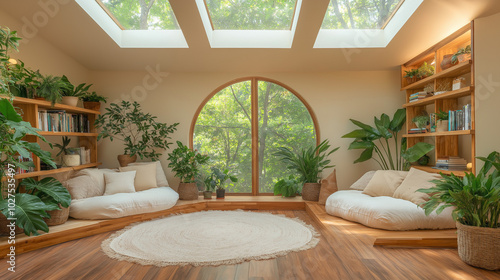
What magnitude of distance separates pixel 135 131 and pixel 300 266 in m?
3.98

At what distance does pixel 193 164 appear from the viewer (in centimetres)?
514

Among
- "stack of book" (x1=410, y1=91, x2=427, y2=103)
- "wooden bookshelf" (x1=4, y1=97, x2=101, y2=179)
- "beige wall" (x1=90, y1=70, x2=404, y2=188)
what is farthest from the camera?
"beige wall" (x1=90, y1=70, x2=404, y2=188)

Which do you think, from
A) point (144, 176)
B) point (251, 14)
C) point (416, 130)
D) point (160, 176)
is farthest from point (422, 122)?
point (144, 176)

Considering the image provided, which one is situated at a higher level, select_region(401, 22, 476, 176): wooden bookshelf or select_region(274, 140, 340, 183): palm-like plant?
select_region(401, 22, 476, 176): wooden bookshelf

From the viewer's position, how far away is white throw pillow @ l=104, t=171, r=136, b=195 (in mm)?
4484

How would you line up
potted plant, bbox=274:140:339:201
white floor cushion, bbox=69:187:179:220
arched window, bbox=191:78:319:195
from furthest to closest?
arched window, bbox=191:78:319:195 → potted plant, bbox=274:140:339:201 → white floor cushion, bbox=69:187:179:220

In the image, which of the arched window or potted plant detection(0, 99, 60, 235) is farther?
the arched window

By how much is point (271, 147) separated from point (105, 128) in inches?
111

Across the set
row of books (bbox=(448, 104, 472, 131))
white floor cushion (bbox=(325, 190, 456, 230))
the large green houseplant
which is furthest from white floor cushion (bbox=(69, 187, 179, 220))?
row of books (bbox=(448, 104, 472, 131))

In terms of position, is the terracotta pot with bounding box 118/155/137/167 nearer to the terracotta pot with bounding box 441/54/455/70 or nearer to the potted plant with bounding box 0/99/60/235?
the potted plant with bounding box 0/99/60/235

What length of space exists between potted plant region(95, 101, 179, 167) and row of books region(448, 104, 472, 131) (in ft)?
13.1

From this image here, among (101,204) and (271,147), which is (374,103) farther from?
(101,204)

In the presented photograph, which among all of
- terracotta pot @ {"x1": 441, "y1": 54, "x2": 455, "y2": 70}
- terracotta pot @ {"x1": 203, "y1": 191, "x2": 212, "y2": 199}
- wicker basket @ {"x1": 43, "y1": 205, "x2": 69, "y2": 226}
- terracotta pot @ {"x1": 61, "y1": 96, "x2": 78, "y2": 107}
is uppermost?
terracotta pot @ {"x1": 441, "y1": 54, "x2": 455, "y2": 70}

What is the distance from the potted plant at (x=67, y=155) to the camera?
4496 millimetres
